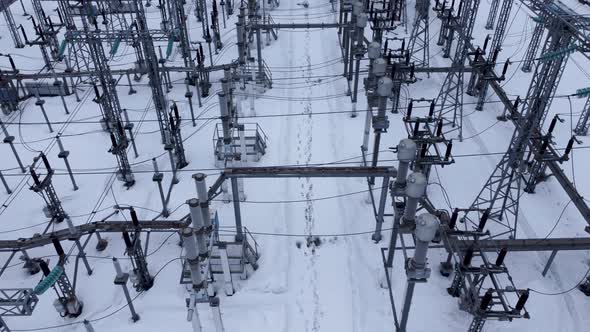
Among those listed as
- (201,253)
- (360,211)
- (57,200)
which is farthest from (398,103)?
(57,200)

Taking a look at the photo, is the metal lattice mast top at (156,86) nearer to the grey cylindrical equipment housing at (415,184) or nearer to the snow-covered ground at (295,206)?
the snow-covered ground at (295,206)

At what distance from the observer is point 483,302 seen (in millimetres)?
12461

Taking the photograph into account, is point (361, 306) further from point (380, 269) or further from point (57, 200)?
point (57, 200)

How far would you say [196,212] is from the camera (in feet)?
42.0

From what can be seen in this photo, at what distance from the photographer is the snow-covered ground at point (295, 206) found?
50.1 ft

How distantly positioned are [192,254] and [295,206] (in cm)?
778

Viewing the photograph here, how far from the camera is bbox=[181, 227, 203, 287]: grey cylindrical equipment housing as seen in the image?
39.3 feet

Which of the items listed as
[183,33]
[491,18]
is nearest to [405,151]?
[183,33]

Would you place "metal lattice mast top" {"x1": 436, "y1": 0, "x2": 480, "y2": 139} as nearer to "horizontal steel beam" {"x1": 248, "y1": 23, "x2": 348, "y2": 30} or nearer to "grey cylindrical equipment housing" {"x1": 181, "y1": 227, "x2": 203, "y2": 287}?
"horizontal steel beam" {"x1": 248, "y1": 23, "x2": 348, "y2": 30}

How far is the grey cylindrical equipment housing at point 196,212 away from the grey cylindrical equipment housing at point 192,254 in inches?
26.7

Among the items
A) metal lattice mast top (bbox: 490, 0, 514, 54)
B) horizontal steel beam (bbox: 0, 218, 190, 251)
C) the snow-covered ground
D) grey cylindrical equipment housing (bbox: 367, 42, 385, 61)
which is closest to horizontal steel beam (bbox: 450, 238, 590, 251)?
the snow-covered ground

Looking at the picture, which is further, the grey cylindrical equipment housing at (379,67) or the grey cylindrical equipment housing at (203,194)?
the grey cylindrical equipment housing at (379,67)

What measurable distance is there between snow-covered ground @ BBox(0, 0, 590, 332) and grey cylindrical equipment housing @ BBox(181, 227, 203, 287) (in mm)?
3014

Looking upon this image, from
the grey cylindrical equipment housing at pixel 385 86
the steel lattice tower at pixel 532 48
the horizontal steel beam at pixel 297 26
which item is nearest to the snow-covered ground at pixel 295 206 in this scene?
the steel lattice tower at pixel 532 48
